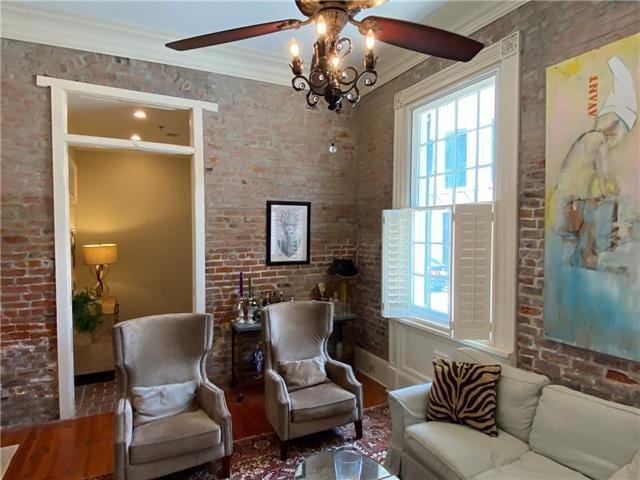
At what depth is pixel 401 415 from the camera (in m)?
2.45

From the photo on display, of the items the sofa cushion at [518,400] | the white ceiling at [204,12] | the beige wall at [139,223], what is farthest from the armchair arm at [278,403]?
the beige wall at [139,223]

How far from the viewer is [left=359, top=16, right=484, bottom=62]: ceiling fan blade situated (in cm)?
164

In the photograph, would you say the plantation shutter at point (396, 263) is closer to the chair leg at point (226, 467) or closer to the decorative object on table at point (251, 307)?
the decorative object on table at point (251, 307)

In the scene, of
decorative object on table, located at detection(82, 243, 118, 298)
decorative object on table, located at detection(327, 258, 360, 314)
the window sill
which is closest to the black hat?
decorative object on table, located at detection(327, 258, 360, 314)

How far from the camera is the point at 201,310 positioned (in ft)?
12.5

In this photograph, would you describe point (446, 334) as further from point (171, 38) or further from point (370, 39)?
point (171, 38)

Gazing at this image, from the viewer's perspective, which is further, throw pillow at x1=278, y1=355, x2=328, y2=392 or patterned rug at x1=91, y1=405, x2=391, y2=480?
throw pillow at x1=278, y1=355, x2=328, y2=392

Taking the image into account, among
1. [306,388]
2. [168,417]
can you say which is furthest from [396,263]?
[168,417]

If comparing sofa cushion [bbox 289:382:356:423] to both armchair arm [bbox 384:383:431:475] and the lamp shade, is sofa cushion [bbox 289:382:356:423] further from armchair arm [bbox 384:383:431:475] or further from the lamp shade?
the lamp shade

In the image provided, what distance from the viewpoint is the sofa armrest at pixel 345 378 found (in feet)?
9.68

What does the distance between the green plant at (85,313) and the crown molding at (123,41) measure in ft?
8.16

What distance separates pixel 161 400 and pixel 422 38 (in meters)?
2.78

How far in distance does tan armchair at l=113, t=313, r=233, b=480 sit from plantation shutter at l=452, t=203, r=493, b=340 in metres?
1.93

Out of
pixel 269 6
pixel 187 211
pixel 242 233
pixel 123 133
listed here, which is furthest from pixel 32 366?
pixel 269 6
